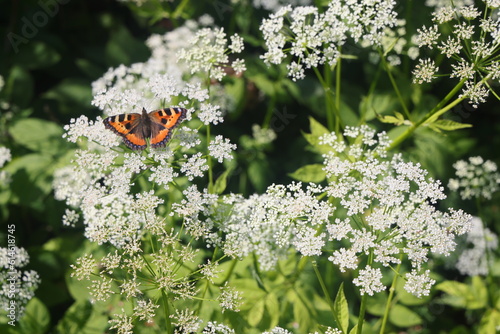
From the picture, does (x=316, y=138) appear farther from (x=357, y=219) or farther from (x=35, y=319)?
(x=35, y=319)

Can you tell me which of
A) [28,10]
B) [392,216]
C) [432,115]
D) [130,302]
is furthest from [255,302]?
[28,10]

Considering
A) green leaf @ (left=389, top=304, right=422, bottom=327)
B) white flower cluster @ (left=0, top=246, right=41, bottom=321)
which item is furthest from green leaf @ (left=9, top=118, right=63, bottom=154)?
green leaf @ (left=389, top=304, right=422, bottom=327)

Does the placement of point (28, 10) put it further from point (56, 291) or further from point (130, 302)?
point (130, 302)

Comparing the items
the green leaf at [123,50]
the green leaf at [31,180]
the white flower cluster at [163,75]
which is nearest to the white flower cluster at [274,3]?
the white flower cluster at [163,75]

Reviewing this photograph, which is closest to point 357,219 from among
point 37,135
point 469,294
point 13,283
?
point 469,294

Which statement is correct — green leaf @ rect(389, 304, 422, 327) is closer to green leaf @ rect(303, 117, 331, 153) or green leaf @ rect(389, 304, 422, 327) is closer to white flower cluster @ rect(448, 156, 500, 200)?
white flower cluster @ rect(448, 156, 500, 200)

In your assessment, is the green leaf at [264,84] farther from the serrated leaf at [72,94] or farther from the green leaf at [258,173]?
the serrated leaf at [72,94]
